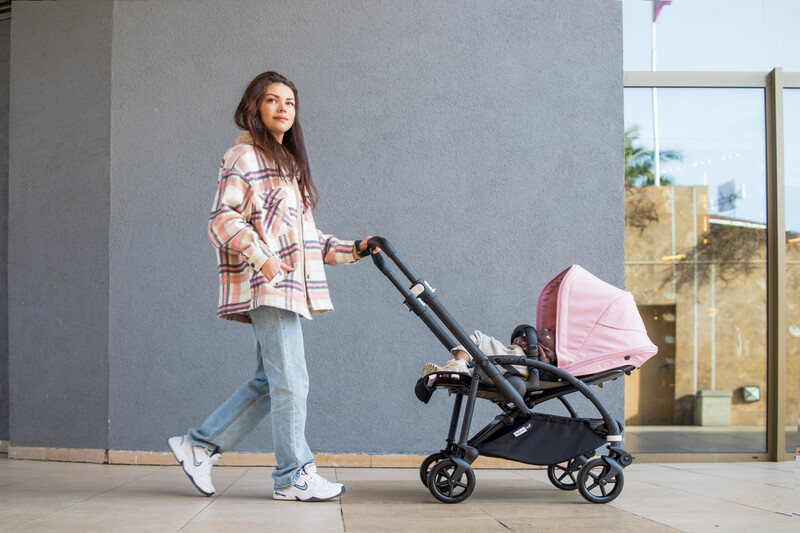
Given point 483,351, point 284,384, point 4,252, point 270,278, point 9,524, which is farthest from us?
point 4,252

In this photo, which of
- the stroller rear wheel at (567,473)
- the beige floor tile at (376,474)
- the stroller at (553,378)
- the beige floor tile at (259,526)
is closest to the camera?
the beige floor tile at (259,526)

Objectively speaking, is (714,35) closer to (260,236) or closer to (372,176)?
(372,176)

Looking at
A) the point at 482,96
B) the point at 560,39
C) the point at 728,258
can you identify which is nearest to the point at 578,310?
the point at 482,96

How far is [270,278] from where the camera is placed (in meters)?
2.51

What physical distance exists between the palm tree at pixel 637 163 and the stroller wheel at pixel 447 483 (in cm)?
245

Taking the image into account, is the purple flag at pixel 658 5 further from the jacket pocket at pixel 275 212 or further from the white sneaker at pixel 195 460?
the white sneaker at pixel 195 460

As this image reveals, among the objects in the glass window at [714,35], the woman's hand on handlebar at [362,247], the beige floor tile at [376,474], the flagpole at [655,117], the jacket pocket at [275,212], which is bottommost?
the beige floor tile at [376,474]

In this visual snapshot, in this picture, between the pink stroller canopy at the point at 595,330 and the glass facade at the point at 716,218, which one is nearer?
the pink stroller canopy at the point at 595,330

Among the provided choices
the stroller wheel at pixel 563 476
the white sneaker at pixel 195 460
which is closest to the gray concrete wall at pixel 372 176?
the stroller wheel at pixel 563 476

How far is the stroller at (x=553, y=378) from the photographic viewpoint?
2715 mm

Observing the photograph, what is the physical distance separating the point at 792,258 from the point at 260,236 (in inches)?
137

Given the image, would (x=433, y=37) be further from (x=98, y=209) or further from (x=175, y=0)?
(x=98, y=209)

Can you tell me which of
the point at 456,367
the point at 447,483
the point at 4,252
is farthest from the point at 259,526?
the point at 4,252

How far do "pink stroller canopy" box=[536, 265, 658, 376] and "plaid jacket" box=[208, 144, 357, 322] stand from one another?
2.95 feet
